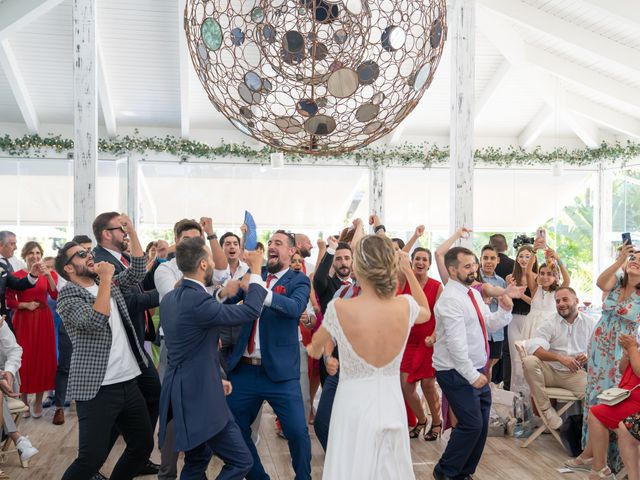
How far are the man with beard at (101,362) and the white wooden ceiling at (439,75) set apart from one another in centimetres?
528

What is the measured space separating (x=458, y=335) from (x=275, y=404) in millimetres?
1099

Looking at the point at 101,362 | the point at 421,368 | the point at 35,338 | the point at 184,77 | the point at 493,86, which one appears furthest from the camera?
the point at 493,86

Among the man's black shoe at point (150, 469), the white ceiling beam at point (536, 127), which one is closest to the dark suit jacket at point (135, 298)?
the man's black shoe at point (150, 469)

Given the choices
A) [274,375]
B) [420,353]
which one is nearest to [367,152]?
[420,353]

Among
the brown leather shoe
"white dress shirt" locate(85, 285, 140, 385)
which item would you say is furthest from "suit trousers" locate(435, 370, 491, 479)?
the brown leather shoe

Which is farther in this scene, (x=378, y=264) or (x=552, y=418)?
(x=552, y=418)

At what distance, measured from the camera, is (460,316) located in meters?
4.06

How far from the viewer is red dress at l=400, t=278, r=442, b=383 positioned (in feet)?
17.5

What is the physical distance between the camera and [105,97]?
33.1 feet

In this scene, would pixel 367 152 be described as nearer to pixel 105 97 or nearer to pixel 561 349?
pixel 105 97

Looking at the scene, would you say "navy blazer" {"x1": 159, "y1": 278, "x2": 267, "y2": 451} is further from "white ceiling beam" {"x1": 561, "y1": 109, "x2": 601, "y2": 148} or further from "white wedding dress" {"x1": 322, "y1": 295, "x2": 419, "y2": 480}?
"white ceiling beam" {"x1": 561, "y1": 109, "x2": 601, "y2": 148}

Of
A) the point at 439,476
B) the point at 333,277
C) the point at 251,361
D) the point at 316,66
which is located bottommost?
the point at 439,476

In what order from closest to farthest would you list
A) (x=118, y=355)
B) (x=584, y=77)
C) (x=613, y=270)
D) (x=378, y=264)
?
(x=378, y=264) → (x=118, y=355) → (x=613, y=270) → (x=584, y=77)

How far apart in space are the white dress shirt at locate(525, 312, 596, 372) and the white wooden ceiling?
10.2ft
